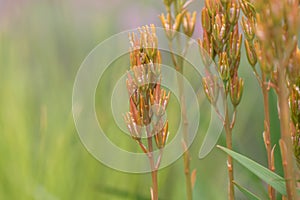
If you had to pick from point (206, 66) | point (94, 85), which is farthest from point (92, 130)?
point (206, 66)

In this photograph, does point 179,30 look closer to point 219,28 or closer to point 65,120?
point 219,28

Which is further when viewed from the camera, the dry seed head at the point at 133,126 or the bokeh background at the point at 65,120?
the bokeh background at the point at 65,120

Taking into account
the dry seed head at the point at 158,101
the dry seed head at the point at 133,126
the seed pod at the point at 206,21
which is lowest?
the dry seed head at the point at 133,126

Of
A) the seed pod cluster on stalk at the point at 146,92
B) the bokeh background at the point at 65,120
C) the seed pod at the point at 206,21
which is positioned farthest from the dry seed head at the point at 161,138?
the bokeh background at the point at 65,120

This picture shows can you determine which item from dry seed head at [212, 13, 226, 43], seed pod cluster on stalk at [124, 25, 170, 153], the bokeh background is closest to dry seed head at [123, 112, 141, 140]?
seed pod cluster on stalk at [124, 25, 170, 153]

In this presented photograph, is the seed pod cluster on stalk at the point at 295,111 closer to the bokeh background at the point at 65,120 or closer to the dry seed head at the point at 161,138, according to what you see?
the dry seed head at the point at 161,138

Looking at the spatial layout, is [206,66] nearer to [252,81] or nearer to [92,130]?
[92,130]
